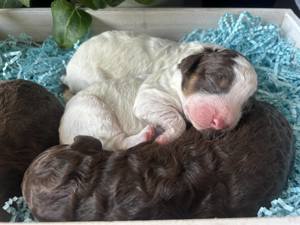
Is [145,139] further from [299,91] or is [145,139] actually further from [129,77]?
[299,91]

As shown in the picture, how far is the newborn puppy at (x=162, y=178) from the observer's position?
1186 mm

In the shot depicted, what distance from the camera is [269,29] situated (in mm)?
2115

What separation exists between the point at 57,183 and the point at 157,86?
2.01 ft

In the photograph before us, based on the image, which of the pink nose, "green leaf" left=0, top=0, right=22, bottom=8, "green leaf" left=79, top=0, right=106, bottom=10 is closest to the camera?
the pink nose

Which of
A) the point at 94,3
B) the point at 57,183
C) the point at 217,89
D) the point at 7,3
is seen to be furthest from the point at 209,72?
the point at 7,3

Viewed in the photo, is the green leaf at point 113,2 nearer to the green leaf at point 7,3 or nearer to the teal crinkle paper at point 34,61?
the teal crinkle paper at point 34,61

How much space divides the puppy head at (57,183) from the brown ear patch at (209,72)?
0.44 meters

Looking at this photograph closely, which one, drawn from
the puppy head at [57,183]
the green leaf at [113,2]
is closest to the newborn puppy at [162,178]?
the puppy head at [57,183]

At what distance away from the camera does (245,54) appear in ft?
6.73

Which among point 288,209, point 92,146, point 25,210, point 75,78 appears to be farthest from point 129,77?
point 288,209

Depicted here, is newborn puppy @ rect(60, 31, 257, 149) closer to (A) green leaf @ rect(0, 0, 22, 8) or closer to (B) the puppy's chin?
(B) the puppy's chin

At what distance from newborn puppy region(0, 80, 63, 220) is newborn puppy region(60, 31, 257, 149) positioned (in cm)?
6

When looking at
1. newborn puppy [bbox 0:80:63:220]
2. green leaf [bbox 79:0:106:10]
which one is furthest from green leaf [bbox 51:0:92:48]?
newborn puppy [bbox 0:80:63:220]

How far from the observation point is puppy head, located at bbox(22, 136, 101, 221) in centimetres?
118
